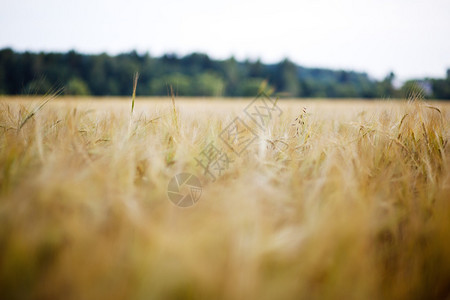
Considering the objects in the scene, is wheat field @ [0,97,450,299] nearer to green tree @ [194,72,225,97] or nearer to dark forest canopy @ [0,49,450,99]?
dark forest canopy @ [0,49,450,99]

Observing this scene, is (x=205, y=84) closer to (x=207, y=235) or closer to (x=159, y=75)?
(x=159, y=75)

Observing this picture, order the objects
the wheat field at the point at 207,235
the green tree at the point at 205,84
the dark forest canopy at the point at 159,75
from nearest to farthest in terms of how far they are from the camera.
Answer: the wheat field at the point at 207,235
the dark forest canopy at the point at 159,75
the green tree at the point at 205,84

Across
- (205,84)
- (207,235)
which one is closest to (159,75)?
(205,84)

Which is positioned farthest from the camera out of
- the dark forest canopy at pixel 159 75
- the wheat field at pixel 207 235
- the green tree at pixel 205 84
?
the green tree at pixel 205 84

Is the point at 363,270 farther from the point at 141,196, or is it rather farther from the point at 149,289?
the point at 141,196

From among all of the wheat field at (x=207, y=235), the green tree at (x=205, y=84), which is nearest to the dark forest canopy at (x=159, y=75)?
the green tree at (x=205, y=84)

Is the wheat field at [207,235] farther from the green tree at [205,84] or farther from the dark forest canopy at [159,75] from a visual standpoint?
the green tree at [205,84]

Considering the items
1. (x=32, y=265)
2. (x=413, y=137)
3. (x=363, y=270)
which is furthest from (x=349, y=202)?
(x=413, y=137)

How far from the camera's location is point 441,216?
51 cm

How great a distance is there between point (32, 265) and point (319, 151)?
86cm

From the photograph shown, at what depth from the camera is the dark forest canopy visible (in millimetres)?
23859

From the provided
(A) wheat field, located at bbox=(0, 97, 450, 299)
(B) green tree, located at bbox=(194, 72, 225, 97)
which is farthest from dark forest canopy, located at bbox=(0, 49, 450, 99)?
(A) wheat field, located at bbox=(0, 97, 450, 299)

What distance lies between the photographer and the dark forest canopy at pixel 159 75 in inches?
939

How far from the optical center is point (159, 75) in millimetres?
27234
